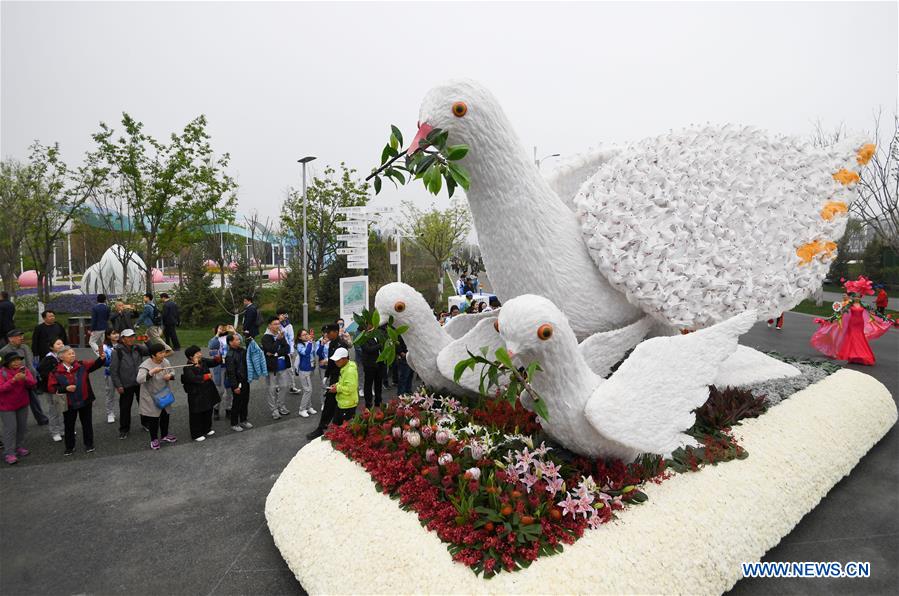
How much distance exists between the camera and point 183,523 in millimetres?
4102

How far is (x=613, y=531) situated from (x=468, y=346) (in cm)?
192

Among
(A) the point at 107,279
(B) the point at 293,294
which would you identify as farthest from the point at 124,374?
(A) the point at 107,279

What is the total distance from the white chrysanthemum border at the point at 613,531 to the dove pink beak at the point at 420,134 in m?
2.50

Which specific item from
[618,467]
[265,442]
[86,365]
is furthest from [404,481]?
[86,365]

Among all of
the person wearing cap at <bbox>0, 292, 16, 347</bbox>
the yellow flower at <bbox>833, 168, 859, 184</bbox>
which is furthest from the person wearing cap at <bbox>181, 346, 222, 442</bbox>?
the yellow flower at <bbox>833, 168, 859, 184</bbox>

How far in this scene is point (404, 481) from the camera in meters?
3.61

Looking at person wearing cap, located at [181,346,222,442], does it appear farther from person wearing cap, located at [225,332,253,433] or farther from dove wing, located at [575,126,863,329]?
dove wing, located at [575,126,863,329]

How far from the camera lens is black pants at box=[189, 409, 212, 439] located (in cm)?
585

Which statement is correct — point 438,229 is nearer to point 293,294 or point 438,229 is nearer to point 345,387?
point 293,294

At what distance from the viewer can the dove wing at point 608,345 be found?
4.06 m

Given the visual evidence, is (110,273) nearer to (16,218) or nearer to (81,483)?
(16,218)

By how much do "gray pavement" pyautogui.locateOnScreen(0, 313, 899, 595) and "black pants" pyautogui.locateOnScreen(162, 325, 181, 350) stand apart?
18.4ft

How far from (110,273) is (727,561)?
22736mm

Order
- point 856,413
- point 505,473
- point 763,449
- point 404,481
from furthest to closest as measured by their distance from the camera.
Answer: point 856,413, point 763,449, point 404,481, point 505,473
